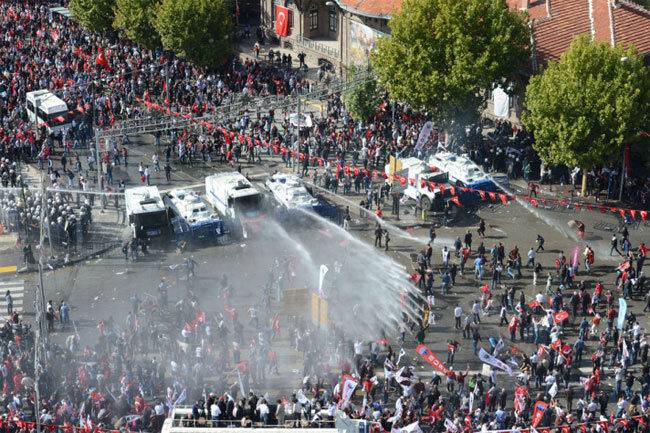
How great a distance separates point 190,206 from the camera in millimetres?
50938

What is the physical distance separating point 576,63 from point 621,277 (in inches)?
557

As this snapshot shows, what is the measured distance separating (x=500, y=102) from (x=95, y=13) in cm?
4046

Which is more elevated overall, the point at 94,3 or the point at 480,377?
the point at 94,3

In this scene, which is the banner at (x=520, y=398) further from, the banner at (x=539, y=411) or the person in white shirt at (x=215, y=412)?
the person in white shirt at (x=215, y=412)

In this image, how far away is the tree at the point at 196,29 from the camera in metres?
72.3

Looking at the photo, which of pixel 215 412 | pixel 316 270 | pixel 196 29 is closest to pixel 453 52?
pixel 316 270

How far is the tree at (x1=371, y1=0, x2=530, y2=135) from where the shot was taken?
5725 cm

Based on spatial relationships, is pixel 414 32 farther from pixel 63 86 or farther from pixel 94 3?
pixel 94 3

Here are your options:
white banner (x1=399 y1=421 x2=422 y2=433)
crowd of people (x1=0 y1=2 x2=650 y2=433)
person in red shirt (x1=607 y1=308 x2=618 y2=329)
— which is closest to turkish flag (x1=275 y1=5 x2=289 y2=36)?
crowd of people (x1=0 y1=2 x2=650 y2=433)

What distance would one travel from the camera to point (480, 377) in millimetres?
36281

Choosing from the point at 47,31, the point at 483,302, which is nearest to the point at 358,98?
the point at 483,302

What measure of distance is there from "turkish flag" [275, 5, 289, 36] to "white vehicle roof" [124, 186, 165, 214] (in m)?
32.2

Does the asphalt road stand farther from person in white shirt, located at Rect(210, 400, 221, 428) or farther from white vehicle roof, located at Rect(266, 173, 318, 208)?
person in white shirt, located at Rect(210, 400, 221, 428)

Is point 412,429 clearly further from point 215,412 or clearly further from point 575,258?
point 575,258
